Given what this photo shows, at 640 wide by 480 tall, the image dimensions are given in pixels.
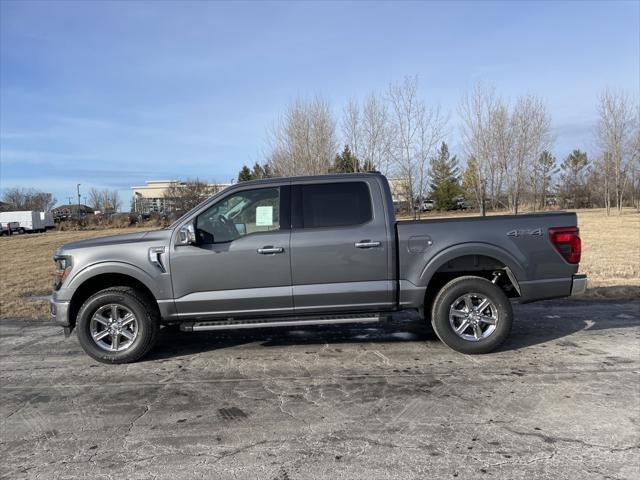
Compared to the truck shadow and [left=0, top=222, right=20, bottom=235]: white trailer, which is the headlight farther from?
[left=0, top=222, right=20, bottom=235]: white trailer

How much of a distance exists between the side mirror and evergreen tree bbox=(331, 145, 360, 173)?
21.2 m

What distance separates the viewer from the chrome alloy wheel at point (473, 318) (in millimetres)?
5086

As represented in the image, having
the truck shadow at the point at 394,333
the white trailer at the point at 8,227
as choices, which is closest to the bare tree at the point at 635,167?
the truck shadow at the point at 394,333

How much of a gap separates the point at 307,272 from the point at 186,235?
1.38 meters

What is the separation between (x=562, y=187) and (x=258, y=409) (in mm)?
71619

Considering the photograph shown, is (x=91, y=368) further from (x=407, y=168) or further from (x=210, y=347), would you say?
(x=407, y=168)

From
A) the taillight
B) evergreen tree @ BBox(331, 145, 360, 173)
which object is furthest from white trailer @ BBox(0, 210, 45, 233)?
the taillight

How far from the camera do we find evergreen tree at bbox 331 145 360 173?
84.5 ft

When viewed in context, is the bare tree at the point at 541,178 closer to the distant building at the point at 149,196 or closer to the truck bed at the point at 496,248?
the truck bed at the point at 496,248

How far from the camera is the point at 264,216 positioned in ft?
16.9

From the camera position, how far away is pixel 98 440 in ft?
11.3

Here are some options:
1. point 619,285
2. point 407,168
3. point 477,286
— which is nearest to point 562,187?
point 407,168

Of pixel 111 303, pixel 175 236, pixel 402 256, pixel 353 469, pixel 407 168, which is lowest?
pixel 353 469

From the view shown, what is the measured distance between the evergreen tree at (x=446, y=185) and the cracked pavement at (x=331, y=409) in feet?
169
